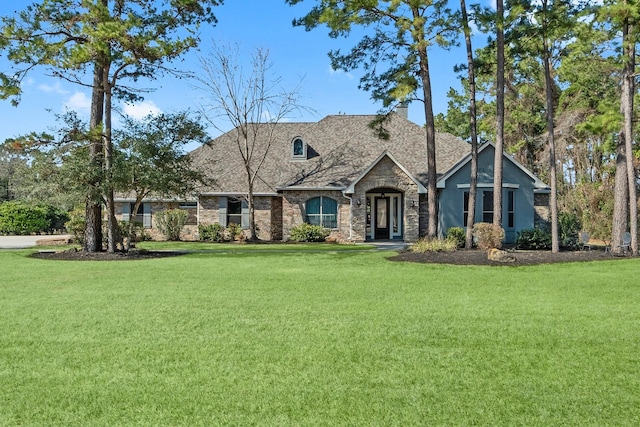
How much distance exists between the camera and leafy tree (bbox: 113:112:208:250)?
1691cm

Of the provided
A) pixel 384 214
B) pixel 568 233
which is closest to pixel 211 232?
pixel 384 214

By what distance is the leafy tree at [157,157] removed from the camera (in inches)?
666

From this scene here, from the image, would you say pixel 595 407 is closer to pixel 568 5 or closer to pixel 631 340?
pixel 631 340

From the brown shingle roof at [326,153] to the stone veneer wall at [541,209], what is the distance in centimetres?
408

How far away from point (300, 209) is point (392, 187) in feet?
14.9

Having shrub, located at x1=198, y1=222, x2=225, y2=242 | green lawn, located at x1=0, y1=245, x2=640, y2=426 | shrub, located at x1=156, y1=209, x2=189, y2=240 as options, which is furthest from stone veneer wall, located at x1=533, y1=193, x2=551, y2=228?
shrub, located at x1=156, y1=209, x2=189, y2=240

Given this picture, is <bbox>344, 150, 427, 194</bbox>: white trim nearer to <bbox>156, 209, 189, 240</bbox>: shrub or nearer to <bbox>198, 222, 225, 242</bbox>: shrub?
<bbox>198, 222, 225, 242</bbox>: shrub

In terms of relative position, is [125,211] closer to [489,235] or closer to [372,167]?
[372,167]

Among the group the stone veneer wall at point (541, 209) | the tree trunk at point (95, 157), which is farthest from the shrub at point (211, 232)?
the stone veneer wall at point (541, 209)

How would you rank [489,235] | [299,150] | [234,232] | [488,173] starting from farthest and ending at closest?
[299,150] < [234,232] < [488,173] < [489,235]

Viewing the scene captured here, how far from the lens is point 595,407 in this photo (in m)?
4.16

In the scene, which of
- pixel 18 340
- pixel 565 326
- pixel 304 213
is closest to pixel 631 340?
pixel 565 326

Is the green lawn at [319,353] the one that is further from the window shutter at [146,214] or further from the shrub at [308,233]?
the window shutter at [146,214]

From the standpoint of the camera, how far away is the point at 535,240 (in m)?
20.6
